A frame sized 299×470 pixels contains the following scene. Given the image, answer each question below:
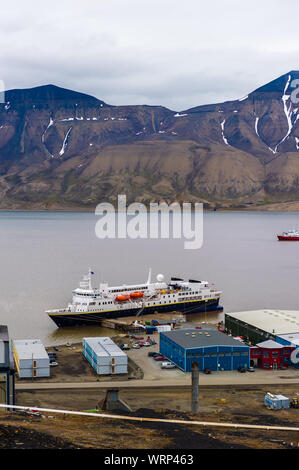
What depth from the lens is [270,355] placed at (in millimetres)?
28812

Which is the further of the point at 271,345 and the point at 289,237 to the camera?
the point at 289,237

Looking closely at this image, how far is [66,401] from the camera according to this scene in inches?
909

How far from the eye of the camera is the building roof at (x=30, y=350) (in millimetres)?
27359

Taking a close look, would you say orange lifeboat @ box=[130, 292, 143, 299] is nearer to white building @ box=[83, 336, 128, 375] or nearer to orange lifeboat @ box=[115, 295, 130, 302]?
orange lifeboat @ box=[115, 295, 130, 302]

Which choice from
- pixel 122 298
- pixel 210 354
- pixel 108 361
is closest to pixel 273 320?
pixel 210 354

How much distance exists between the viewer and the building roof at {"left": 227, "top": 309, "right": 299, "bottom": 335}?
32.7 m

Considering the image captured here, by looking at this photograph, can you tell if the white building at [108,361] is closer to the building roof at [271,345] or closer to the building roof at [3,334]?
the building roof at [3,334]

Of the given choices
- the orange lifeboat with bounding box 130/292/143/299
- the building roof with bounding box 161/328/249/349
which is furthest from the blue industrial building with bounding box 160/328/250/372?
the orange lifeboat with bounding box 130/292/143/299

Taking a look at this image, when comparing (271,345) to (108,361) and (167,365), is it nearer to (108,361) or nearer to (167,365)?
(167,365)

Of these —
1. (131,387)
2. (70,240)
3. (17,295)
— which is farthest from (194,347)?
(70,240)

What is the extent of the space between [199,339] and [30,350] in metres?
8.73

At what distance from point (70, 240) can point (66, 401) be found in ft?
324

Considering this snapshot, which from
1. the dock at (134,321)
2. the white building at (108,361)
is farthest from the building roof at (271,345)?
the dock at (134,321)
